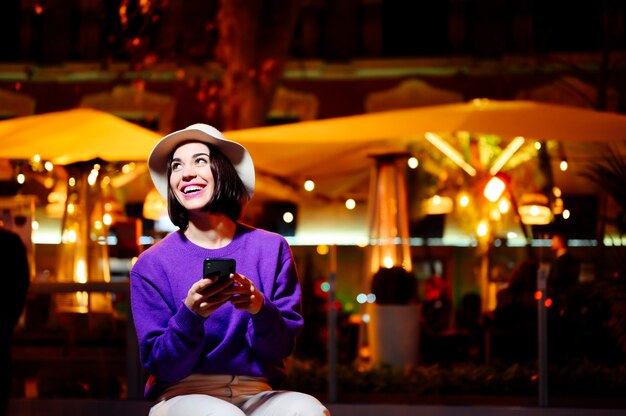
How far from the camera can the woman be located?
12.8ft

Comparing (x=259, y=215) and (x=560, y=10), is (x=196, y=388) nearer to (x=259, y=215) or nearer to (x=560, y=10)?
(x=259, y=215)

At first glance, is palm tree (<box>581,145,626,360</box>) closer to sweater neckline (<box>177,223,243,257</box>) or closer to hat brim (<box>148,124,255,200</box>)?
hat brim (<box>148,124,255,200</box>)

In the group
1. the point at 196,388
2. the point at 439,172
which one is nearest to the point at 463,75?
the point at 439,172

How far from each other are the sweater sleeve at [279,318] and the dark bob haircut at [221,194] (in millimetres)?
247

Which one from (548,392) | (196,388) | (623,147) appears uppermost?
(623,147)

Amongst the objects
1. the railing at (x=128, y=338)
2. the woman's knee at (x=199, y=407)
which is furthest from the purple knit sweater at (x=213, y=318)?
the railing at (x=128, y=338)

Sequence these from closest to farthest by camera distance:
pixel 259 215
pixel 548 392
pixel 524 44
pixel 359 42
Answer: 1. pixel 548 392
2. pixel 259 215
3. pixel 524 44
4. pixel 359 42

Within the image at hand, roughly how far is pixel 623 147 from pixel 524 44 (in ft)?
49.5

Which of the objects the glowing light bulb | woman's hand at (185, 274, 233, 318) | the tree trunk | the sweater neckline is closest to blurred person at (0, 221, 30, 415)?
the sweater neckline

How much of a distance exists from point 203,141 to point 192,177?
0.17m

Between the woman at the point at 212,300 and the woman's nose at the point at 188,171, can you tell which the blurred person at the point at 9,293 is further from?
the woman's nose at the point at 188,171

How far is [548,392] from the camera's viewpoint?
387 inches

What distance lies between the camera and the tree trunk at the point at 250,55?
15172mm

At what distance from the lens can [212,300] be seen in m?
3.79
